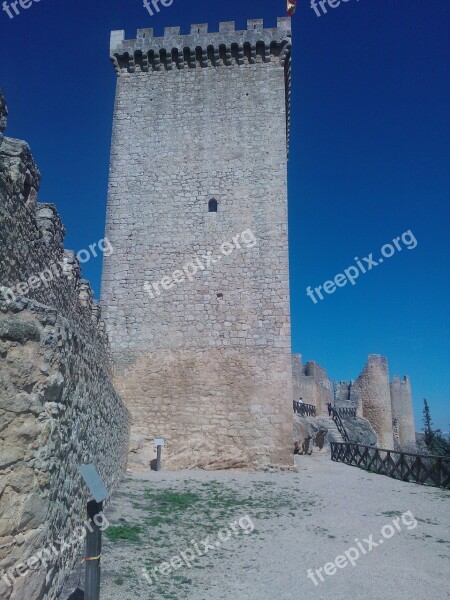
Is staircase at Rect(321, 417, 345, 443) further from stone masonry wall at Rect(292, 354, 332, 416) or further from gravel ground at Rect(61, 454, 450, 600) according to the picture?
gravel ground at Rect(61, 454, 450, 600)

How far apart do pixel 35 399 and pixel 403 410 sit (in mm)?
31889

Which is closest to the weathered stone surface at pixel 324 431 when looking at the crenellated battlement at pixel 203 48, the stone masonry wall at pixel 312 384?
the stone masonry wall at pixel 312 384

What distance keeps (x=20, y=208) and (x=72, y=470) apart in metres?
2.26

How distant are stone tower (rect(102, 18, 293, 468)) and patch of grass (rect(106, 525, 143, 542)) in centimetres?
538

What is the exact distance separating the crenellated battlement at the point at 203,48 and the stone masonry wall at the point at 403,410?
2475 cm

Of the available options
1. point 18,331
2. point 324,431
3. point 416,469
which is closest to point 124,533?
point 18,331

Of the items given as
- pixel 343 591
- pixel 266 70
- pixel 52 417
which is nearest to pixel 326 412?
pixel 266 70

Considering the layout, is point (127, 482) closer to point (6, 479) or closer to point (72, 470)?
point (72, 470)

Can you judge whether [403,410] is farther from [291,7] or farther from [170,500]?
[170,500]

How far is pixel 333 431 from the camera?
60.5 ft

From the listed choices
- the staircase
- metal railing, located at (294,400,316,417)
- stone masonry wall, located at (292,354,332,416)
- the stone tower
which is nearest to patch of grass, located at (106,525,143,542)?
the stone tower

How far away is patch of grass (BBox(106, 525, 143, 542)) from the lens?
4.90 m

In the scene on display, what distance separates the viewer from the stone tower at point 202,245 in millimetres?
10914

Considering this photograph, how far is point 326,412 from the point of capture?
88.0 ft
